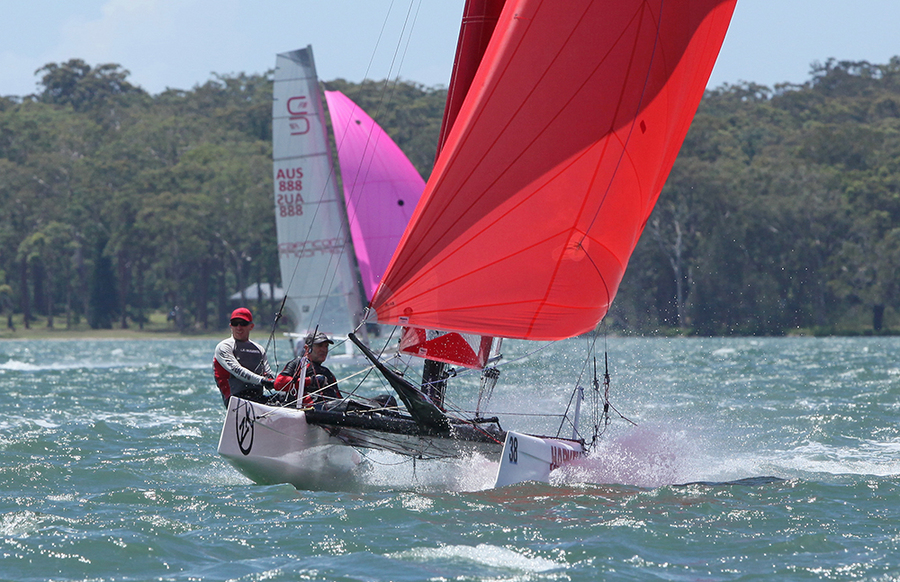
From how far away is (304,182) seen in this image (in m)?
20.0

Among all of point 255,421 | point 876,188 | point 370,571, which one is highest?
point 876,188

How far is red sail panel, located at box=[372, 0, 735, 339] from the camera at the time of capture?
7.67m

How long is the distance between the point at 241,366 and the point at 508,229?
7.03 ft

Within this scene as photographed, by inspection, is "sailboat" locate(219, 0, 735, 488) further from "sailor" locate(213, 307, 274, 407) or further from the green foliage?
the green foliage

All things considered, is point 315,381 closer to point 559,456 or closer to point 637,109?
point 559,456

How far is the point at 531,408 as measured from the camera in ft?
46.2

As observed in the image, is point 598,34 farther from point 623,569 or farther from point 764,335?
point 764,335

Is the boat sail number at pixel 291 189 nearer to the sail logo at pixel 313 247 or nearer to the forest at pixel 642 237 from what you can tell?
the sail logo at pixel 313 247

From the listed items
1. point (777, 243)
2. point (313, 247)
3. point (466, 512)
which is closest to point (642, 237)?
point (777, 243)

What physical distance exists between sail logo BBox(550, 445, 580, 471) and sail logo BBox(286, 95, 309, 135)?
502 inches

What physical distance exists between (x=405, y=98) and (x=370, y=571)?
7896 cm

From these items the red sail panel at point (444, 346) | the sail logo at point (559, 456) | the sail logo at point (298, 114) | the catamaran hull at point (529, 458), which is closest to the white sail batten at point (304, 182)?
the sail logo at point (298, 114)

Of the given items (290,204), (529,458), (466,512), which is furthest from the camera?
(290,204)

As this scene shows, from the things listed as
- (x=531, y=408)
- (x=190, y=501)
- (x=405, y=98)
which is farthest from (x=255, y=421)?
(x=405, y=98)
